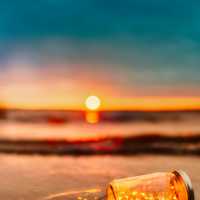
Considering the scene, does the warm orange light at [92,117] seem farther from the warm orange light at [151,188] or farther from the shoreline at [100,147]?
the warm orange light at [151,188]

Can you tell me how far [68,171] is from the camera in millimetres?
4246

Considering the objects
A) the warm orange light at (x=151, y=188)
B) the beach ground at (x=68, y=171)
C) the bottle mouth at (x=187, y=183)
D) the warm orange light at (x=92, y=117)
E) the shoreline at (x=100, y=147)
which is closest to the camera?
the bottle mouth at (x=187, y=183)

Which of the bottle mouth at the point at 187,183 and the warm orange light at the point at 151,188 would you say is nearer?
the bottle mouth at the point at 187,183

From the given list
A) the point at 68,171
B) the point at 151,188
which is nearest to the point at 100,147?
the point at 68,171

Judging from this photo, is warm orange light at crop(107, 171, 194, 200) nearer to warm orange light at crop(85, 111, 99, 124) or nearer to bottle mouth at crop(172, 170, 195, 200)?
bottle mouth at crop(172, 170, 195, 200)

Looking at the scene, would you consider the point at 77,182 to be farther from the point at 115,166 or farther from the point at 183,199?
the point at 183,199

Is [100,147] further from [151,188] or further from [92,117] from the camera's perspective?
[92,117]

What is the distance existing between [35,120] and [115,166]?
8.03 metres

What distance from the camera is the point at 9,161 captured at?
485 cm

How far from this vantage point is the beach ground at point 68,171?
344cm

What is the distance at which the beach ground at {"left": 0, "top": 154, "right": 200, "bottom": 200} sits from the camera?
3.44 meters

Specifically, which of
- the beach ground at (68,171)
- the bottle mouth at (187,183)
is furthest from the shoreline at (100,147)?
the bottle mouth at (187,183)

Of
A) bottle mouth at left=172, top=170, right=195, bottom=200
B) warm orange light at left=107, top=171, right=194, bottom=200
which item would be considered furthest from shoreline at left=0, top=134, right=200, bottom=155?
bottle mouth at left=172, top=170, right=195, bottom=200

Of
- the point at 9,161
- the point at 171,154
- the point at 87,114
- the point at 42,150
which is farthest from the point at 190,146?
the point at 87,114
